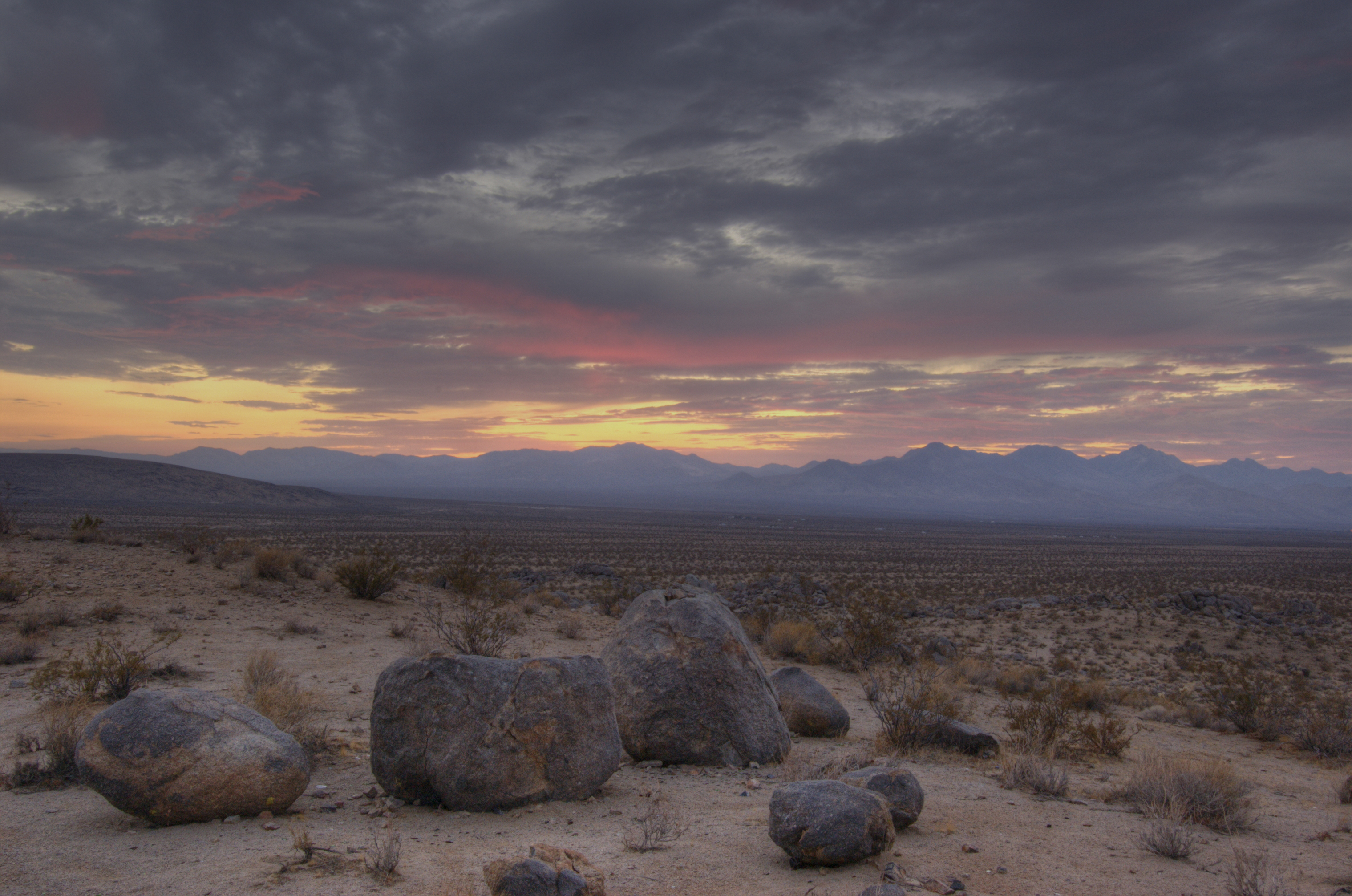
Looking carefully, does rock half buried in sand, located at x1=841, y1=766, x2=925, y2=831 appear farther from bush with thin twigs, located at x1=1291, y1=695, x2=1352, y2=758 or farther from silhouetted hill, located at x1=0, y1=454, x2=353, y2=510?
silhouetted hill, located at x1=0, y1=454, x2=353, y2=510

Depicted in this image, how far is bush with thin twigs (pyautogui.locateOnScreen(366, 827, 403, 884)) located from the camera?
17.5 feet

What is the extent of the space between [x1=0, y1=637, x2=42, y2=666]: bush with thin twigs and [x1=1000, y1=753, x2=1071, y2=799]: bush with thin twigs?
15495 millimetres

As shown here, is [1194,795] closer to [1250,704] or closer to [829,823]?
[829,823]

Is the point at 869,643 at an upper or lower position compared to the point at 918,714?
lower

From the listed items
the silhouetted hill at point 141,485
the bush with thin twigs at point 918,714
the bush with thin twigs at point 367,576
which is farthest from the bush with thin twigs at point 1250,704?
the silhouetted hill at point 141,485

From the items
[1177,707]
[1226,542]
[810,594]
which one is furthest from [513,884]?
[1226,542]

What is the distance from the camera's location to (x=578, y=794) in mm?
7410

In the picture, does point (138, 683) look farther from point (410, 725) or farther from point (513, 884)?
point (513, 884)

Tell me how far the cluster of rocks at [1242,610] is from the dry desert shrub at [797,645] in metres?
20.4

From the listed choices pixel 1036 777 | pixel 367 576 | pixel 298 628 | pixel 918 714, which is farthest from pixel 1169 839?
Answer: pixel 367 576

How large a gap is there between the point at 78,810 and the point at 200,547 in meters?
17.8

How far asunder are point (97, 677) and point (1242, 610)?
3897cm

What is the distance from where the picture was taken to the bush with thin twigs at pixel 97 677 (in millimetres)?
9211

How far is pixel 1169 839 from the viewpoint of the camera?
249 inches
